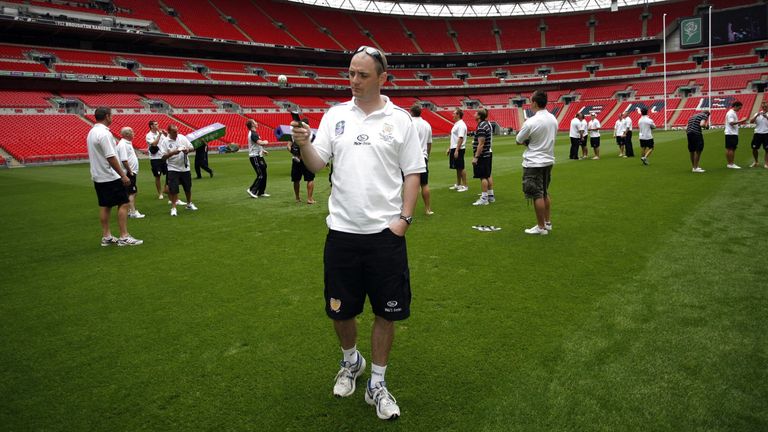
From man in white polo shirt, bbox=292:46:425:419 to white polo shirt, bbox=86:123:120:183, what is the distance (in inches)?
226

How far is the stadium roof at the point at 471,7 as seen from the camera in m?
62.5

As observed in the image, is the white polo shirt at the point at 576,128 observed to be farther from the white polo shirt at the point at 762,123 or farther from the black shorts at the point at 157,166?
the black shorts at the point at 157,166

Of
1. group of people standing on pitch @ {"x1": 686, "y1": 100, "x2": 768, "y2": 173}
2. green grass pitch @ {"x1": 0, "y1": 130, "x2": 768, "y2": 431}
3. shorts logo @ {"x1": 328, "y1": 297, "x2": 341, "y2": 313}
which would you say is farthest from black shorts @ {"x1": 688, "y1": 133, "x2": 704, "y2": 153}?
shorts logo @ {"x1": 328, "y1": 297, "x2": 341, "y2": 313}

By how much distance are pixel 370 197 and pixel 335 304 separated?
29.9 inches

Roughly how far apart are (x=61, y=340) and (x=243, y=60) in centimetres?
5335

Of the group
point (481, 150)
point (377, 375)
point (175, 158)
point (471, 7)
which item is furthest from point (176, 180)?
point (471, 7)

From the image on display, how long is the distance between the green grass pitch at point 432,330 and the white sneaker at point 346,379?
0.06 meters

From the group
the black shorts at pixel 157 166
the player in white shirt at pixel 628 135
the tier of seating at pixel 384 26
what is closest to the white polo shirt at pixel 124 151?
the black shorts at pixel 157 166

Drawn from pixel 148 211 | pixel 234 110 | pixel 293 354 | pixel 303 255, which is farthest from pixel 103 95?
pixel 293 354

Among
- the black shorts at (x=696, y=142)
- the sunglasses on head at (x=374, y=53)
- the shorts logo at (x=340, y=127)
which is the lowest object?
the black shorts at (x=696, y=142)

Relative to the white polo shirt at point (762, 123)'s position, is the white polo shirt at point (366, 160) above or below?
below

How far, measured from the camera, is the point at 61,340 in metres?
4.16

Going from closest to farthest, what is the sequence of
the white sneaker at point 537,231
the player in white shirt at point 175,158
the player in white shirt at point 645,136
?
the white sneaker at point 537,231, the player in white shirt at point 175,158, the player in white shirt at point 645,136

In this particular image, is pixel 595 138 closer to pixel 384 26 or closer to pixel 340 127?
pixel 340 127
